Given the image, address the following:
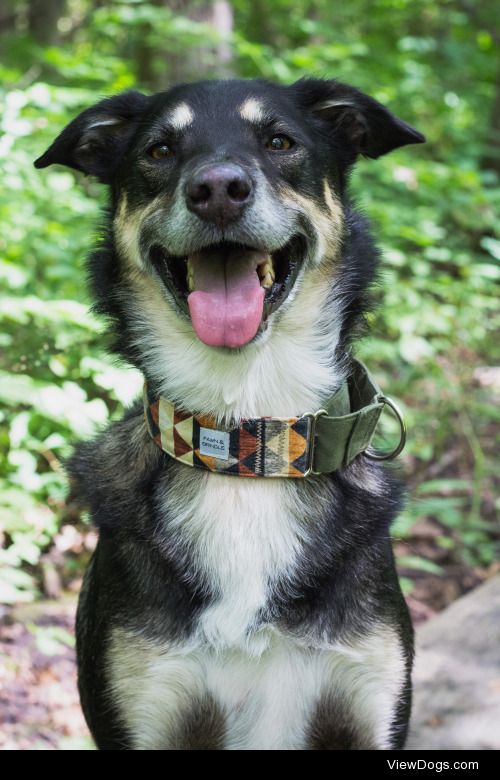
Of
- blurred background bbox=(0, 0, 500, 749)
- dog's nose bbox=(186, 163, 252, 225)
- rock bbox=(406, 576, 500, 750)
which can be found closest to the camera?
dog's nose bbox=(186, 163, 252, 225)

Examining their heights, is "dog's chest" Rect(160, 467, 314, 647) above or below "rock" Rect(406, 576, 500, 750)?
above

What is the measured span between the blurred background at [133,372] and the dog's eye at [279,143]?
1.84ft

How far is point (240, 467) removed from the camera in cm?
253

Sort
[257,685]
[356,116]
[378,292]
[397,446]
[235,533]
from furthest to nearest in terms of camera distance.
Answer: [378,292] → [356,116] → [397,446] → [235,533] → [257,685]

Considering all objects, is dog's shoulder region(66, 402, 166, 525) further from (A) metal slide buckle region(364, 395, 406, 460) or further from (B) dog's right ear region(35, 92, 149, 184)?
(B) dog's right ear region(35, 92, 149, 184)

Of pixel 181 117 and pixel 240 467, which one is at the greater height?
pixel 181 117

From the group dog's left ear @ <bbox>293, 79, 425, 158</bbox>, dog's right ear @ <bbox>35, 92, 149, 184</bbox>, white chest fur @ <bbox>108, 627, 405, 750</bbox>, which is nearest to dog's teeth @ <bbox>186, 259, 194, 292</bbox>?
dog's right ear @ <bbox>35, 92, 149, 184</bbox>

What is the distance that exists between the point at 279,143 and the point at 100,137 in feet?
2.39

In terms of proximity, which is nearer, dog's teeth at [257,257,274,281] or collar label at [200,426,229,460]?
collar label at [200,426,229,460]

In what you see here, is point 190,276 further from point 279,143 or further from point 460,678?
point 460,678

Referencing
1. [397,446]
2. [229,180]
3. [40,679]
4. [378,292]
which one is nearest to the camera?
[229,180]

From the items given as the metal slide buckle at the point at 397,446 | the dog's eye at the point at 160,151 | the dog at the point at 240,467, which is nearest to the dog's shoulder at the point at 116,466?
the dog at the point at 240,467

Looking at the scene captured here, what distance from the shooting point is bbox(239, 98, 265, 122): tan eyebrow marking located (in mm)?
2715

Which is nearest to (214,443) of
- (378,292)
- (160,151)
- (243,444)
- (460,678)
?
(243,444)
